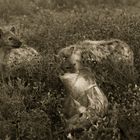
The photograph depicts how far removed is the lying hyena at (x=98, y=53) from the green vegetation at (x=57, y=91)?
19cm

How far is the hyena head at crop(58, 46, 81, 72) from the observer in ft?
20.2

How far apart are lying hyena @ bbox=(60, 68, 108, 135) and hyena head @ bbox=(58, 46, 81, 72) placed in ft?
1.28

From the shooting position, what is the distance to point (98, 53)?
646 cm

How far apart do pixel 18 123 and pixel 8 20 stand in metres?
5.94

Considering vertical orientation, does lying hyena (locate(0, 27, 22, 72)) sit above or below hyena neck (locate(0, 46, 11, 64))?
above

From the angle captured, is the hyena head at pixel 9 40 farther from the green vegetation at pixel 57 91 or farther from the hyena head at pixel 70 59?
the hyena head at pixel 70 59

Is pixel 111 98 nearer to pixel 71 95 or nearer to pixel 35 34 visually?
pixel 71 95

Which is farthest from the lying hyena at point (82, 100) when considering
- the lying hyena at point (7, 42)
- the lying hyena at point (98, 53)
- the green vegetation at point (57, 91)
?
the lying hyena at point (7, 42)

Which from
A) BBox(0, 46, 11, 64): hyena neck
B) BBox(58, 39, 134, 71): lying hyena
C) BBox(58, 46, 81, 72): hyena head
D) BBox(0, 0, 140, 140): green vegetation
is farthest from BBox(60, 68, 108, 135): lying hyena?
BBox(0, 46, 11, 64): hyena neck

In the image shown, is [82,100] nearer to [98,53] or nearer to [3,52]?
[98,53]

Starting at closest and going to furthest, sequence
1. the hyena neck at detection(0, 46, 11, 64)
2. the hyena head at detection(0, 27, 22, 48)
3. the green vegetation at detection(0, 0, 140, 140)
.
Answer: the green vegetation at detection(0, 0, 140, 140)
the hyena neck at detection(0, 46, 11, 64)
the hyena head at detection(0, 27, 22, 48)

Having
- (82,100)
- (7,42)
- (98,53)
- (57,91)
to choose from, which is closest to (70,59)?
(98,53)

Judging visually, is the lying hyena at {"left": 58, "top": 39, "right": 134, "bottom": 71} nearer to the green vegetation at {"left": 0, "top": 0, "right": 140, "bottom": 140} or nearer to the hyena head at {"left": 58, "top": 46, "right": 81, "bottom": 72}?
the hyena head at {"left": 58, "top": 46, "right": 81, "bottom": 72}

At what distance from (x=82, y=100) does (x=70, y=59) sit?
1.28 meters
